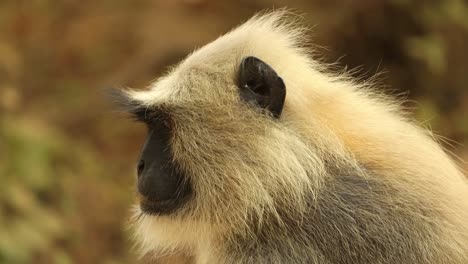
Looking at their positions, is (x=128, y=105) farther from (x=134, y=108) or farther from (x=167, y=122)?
(x=167, y=122)

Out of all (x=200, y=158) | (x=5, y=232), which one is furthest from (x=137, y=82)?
(x=200, y=158)

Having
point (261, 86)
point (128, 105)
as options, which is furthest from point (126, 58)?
point (261, 86)

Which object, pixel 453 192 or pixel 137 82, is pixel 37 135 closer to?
pixel 137 82

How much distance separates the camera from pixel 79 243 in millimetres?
7398

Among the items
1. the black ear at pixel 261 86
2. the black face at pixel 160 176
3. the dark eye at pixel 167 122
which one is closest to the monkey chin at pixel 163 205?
the black face at pixel 160 176

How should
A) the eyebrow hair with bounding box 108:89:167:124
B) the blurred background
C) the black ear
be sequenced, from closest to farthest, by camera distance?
the black ear → the eyebrow hair with bounding box 108:89:167:124 → the blurred background

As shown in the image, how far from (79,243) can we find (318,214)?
433cm

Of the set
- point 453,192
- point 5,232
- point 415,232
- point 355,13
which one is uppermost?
point 355,13

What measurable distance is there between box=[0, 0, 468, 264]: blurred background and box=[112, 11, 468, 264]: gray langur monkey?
171 inches

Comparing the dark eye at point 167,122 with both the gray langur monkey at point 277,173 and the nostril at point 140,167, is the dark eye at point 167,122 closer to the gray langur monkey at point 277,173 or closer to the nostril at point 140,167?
the gray langur monkey at point 277,173

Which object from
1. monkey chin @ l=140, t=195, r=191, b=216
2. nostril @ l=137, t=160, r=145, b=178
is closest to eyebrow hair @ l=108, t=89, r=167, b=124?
nostril @ l=137, t=160, r=145, b=178

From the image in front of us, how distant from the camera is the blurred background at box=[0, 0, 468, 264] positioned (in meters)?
8.18

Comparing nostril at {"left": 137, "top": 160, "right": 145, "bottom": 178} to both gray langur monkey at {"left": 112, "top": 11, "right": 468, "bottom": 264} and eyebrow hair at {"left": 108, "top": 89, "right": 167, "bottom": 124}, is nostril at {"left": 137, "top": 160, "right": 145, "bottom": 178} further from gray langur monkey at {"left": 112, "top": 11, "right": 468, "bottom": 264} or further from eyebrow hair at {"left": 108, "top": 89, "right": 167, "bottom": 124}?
eyebrow hair at {"left": 108, "top": 89, "right": 167, "bottom": 124}

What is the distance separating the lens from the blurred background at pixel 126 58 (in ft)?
26.8
